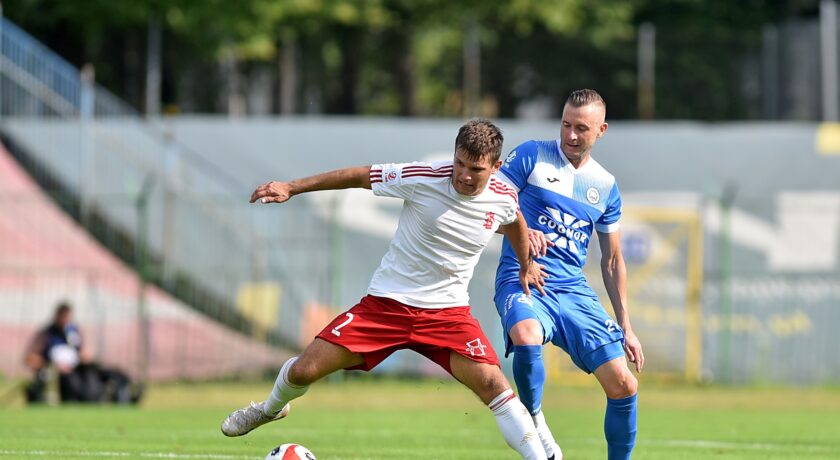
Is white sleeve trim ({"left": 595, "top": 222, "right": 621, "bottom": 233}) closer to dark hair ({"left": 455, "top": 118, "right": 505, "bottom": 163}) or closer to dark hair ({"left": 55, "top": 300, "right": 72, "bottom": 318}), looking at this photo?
dark hair ({"left": 455, "top": 118, "right": 505, "bottom": 163})

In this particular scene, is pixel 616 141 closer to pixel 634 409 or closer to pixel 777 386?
pixel 777 386

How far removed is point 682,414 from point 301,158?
312 inches

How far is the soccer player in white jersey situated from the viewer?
26.7ft

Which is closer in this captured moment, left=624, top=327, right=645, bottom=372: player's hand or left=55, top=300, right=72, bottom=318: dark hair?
left=624, top=327, right=645, bottom=372: player's hand

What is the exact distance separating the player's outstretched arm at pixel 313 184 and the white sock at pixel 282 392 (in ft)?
3.81

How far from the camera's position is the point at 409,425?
1516 cm

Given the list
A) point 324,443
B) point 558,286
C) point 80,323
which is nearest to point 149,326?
point 80,323

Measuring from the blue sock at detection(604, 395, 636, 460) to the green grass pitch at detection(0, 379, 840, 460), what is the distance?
3.96 feet

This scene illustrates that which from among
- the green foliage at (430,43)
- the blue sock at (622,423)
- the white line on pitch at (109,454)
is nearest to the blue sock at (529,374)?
the blue sock at (622,423)

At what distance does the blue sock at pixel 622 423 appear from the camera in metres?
8.70

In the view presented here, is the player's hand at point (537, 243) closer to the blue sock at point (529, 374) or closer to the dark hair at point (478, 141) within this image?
the blue sock at point (529, 374)

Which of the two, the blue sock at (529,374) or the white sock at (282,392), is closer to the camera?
the white sock at (282,392)

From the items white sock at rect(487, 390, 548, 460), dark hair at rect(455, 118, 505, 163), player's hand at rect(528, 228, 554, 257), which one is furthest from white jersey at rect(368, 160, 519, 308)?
white sock at rect(487, 390, 548, 460)

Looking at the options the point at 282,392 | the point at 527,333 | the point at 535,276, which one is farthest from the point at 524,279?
the point at 282,392
